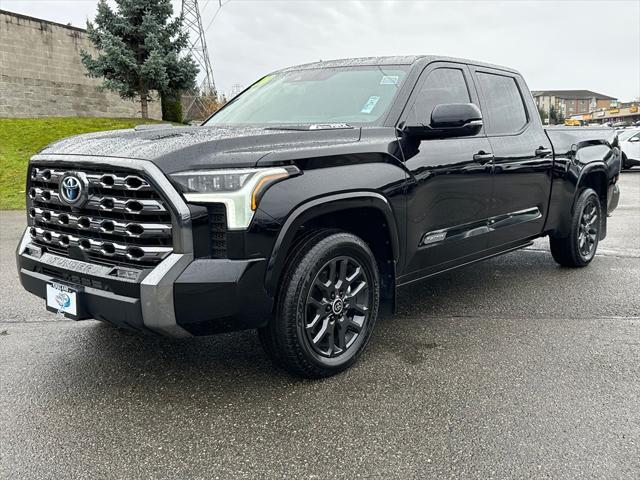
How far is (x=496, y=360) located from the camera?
141 inches

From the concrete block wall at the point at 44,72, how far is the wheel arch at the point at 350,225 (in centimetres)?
2371

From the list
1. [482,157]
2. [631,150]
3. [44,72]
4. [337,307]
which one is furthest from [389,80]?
[44,72]

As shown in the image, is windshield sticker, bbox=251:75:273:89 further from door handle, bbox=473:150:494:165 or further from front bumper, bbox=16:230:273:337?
front bumper, bbox=16:230:273:337

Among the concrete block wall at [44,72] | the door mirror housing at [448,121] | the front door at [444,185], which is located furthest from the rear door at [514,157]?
the concrete block wall at [44,72]

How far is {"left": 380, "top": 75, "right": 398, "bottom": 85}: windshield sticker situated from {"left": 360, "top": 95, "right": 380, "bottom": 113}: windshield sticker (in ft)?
0.50

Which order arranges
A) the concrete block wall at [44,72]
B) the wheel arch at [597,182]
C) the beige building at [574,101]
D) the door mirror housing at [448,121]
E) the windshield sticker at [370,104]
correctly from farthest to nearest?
1. the beige building at [574,101]
2. the concrete block wall at [44,72]
3. the wheel arch at [597,182]
4. the windshield sticker at [370,104]
5. the door mirror housing at [448,121]

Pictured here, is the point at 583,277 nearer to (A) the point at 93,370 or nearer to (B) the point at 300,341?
(B) the point at 300,341

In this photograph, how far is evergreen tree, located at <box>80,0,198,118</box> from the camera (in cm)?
2198

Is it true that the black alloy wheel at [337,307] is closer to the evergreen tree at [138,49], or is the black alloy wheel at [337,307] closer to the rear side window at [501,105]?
the rear side window at [501,105]

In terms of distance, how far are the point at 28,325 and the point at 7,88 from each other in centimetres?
2233

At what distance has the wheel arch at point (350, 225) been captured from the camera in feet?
9.42

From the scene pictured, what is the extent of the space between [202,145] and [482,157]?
89.4 inches

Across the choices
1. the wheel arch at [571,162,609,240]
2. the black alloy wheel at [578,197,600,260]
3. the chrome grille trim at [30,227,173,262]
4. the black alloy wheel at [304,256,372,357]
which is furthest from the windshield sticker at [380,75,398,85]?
the black alloy wheel at [578,197,600,260]

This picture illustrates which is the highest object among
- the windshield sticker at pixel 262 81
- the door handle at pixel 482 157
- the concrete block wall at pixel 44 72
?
the concrete block wall at pixel 44 72
